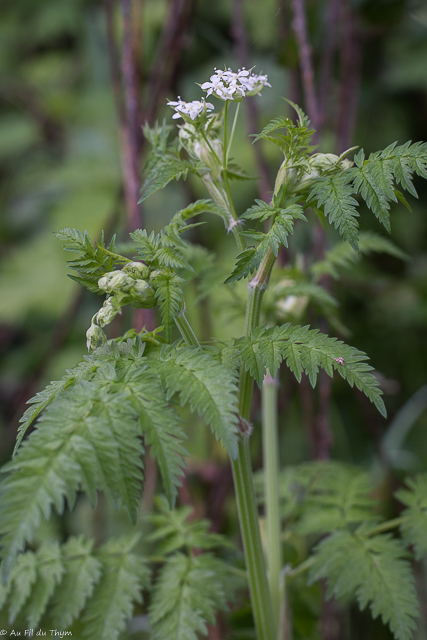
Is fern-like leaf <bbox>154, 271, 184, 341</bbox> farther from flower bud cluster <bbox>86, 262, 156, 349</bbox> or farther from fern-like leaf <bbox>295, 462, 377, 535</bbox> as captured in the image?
fern-like leaf <bbox>295, 462, 377, 535</bbox>

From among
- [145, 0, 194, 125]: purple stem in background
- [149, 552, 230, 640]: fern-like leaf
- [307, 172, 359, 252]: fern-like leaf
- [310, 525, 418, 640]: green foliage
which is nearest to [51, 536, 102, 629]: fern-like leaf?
[149, 552, 230, 640]: fern-like leaf

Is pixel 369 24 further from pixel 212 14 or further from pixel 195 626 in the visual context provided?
pixel 195 626

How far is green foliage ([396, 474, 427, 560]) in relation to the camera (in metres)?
0.93

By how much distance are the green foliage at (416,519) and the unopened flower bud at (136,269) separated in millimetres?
702

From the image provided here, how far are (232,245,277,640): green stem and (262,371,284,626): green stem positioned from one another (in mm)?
98

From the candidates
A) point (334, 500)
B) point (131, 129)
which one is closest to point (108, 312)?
point (334, 500)

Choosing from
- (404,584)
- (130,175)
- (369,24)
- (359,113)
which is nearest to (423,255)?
(359,113)

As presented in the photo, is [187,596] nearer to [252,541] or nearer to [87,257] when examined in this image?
[252,541]

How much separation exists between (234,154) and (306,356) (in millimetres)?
2401

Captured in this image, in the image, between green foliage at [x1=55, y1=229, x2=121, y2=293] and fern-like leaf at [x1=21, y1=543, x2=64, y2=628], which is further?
fern-like leaf at [x1=21, y1=543, x2=64, y2=628]

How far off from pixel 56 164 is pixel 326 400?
9.47 ft

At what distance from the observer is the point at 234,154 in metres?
2.86

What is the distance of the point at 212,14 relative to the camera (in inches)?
120

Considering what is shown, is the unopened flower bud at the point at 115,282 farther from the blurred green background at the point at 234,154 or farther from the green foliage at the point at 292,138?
the blurred green background at the point at 234,154
